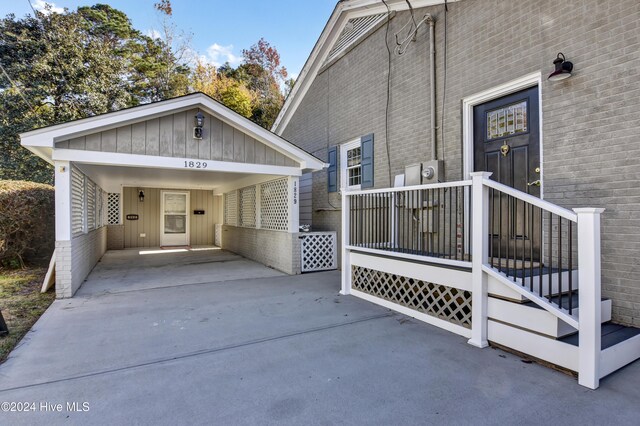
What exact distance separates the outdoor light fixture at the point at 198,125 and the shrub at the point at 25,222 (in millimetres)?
4531

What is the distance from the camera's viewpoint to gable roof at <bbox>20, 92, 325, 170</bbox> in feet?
16.4

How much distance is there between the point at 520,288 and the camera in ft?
10.0

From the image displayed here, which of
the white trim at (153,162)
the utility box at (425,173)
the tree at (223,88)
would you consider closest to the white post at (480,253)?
the utility box at (425,173)

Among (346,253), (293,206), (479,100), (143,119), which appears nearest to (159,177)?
(143,119)

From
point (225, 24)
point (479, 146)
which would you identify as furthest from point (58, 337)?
point (225, 24)

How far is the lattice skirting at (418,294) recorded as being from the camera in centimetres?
385

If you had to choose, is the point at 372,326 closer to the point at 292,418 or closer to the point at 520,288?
the point at 520,288

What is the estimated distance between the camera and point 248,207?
10.2 metres

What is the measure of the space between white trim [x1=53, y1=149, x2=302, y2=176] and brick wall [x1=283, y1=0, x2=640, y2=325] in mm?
2480

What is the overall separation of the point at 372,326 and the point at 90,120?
5.20m

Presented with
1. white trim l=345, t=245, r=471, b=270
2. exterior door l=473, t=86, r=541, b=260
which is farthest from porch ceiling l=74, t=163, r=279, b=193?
exterior door l=473, t=86, r=541, b=260

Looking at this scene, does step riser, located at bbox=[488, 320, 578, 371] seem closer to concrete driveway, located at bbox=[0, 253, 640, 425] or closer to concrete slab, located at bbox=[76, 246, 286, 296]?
concrete driveway, located at bbox=[0, 253, 640, 425]

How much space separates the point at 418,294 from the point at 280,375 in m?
2.28

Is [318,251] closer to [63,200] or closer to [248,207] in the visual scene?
[248,207]
